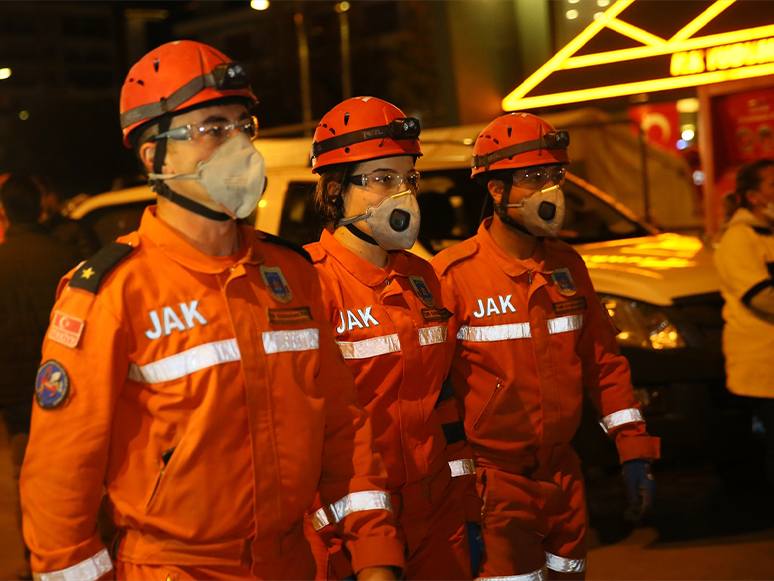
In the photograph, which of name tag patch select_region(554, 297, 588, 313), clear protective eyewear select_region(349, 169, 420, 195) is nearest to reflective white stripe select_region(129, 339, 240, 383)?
clear protective eyewear select_region(349, 169, 420, 195)

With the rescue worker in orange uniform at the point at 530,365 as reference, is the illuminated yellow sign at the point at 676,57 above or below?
above

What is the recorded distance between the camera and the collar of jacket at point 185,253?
7.22 feet

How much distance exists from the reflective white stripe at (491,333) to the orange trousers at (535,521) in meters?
0.49

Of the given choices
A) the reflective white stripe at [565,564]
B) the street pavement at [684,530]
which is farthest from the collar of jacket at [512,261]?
the street pavement at [684,530]

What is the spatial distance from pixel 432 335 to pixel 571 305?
0.78 m

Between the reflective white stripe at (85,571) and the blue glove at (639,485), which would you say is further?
the blue glove at (639,485)

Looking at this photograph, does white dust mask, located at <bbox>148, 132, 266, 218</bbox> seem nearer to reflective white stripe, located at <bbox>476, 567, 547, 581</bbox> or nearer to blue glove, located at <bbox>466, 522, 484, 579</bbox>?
blue glove, located at <bbox>466, 522, 484, 579</bbox>

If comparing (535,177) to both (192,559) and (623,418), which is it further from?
(192,559)

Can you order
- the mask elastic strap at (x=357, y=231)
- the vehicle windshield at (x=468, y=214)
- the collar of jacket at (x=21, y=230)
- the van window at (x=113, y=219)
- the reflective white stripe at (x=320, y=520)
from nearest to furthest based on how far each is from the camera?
the reflective white stripe at (x=320, y=520), the mask elastic strap at (x=357, y=231), the collar of jacket at (x=21, y=230), the vehicle windshield at (x=468, y=214), the van window at (x=113, y=219)

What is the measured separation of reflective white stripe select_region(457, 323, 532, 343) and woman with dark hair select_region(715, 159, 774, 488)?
2.31 metres

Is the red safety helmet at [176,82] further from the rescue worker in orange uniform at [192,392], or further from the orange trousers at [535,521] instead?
the orange trousers at [535,521]

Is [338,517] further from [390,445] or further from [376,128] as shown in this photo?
[376,128]

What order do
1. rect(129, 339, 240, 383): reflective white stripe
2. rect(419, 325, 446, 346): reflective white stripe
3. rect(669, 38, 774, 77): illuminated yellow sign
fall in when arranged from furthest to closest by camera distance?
rect(669, 38, 774, 77): illuminated yellow sign → rect(419, 325, 446, 346): reflective white stripe → rect(129, 339, 240, 383): reflective white stripe

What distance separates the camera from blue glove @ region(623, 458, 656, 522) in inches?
139
